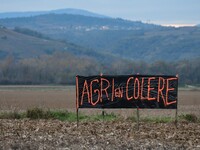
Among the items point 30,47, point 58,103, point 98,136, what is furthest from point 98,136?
point 30,47

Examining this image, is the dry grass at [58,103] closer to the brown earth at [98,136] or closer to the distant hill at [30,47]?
the brown earth at [98,136]

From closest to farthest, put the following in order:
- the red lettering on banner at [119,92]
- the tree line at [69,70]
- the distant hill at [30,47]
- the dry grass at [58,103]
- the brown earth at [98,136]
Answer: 1. the brown earth at [98,136]
2. the red lettering on banner at [119,92]
3. the dry grass at [58,103]
4. the tree line at [69,70]
5. the distant hill at [30,47]

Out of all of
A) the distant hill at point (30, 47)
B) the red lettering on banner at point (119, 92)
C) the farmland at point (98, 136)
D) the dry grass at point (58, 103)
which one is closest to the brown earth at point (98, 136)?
the farmland at point (98, 136)

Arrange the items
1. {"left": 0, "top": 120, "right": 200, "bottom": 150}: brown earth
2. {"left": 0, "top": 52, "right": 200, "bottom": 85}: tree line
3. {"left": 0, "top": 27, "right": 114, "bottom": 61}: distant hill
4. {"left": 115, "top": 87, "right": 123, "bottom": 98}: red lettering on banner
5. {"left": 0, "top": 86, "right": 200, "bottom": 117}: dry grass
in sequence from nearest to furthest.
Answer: {"left": 0, "top": 120, "right": 200, "bottom": 150}: brown earth, {"left": 115, "top": 87, "right": 123, "bottom": 98}: red lettering on banner, {"left": 0, "top": 86, "right": 200, "bottom": 117}: dry grass, {"left": 0, "top": 52, "right": 200, "bottom": 85}: tree line, {"left": 0, "top": 27, "right": 114, "bottom": 61}: distant hill

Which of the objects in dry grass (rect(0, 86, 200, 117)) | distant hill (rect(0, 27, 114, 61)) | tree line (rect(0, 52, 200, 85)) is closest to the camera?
dry grass (rect(0, 86, 200, 117))

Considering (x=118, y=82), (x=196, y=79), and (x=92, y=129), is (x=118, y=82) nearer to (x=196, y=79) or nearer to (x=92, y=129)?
(x=92, y=129)

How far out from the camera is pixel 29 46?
584ft

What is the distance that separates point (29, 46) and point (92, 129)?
531 ft

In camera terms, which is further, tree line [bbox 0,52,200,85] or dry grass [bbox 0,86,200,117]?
tree line [bbox 0,52,200,85]

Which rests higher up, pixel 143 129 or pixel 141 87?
pixel 141 87

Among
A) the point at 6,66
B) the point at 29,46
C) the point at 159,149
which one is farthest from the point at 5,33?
the point at 159,149

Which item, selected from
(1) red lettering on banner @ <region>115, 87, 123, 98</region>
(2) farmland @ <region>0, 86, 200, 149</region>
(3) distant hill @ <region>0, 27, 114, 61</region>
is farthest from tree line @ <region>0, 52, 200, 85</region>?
(1) red lettering on banner @ <region>115, 87, 123, 98</region>

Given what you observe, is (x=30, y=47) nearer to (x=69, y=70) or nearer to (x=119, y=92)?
(x=69, y=70)

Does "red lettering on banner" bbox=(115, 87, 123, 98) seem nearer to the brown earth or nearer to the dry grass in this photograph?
the brown earth
